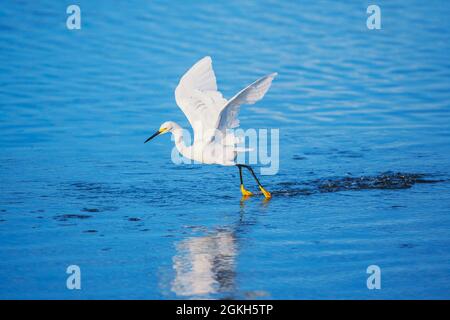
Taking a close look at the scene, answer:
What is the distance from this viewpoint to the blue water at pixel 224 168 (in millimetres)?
8141

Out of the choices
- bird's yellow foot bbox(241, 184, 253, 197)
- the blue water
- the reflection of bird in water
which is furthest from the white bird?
the reflection of bird in water

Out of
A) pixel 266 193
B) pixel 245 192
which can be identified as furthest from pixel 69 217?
pixel 266 193

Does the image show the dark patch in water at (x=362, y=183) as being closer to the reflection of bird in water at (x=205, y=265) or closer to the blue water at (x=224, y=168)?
the blue water at (x=224, y=168)

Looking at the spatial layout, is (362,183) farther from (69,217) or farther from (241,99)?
(69,217)

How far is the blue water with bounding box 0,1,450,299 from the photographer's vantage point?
8141mm

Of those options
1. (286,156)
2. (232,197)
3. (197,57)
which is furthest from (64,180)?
(197,57)

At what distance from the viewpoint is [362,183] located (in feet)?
36.9

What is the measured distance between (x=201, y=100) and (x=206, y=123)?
39cm

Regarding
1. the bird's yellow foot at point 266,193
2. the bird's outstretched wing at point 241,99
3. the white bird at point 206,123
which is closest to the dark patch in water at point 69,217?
the white bird at point 206,123

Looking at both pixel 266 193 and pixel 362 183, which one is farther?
pixel 362 183

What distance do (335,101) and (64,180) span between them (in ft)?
21.7

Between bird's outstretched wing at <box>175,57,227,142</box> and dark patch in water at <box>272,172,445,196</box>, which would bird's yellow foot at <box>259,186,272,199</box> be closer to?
dark patch in water at <box>272,172,445,196</box>
